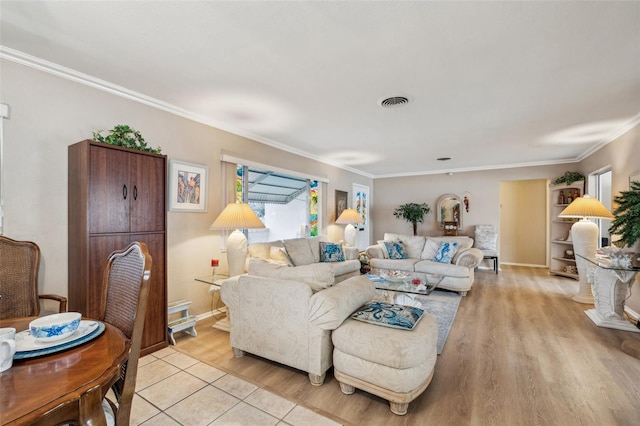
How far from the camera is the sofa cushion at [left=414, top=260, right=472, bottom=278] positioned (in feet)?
14.6

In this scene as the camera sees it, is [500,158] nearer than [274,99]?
No

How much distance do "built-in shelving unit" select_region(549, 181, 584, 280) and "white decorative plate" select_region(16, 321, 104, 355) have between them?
23.8ft

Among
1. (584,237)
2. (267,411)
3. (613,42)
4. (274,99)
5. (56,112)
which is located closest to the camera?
(267,411)

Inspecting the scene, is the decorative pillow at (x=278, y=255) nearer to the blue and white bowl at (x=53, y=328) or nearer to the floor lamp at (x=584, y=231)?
the blue and white bowl at (x=53, y=328)

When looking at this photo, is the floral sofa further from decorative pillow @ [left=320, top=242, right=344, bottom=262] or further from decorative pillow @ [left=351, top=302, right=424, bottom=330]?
decorative pillow @ [left=320, top=242, right=344, bottom=262]

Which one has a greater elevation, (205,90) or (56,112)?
(205,90)

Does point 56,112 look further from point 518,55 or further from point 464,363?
point 464,363

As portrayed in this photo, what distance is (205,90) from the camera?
8.94 ft

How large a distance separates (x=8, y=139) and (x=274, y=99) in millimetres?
2115

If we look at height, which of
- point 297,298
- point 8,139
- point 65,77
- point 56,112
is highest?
point 65,77

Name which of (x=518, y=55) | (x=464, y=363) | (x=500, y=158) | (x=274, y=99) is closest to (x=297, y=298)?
(x=464, y=363)

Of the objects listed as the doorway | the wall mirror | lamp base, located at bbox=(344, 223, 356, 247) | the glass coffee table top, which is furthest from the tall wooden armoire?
the doorway

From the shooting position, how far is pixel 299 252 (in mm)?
4305

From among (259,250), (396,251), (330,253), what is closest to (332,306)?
(259,250)
